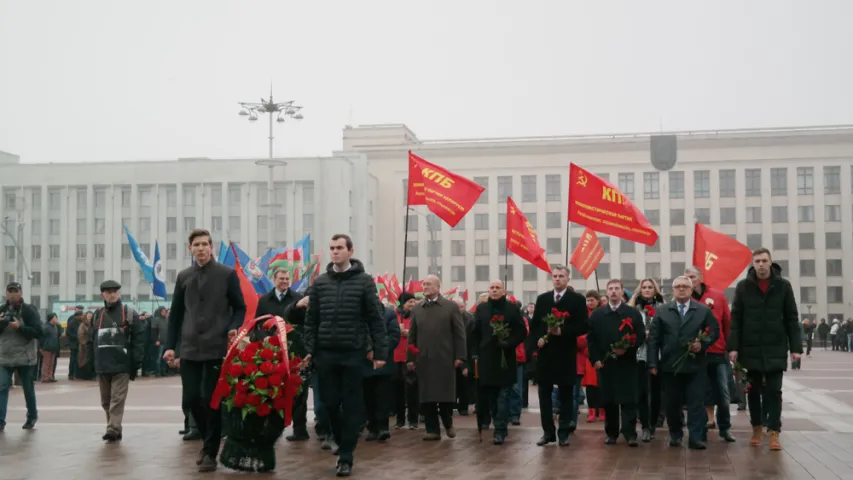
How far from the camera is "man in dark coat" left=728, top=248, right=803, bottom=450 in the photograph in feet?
36.0

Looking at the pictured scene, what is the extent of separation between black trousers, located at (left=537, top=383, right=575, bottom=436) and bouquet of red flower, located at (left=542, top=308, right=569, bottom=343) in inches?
23.2

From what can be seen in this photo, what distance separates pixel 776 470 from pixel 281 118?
37.5 m

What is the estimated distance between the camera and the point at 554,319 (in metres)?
11.7

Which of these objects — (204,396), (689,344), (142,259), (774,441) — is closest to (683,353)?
(689,344)

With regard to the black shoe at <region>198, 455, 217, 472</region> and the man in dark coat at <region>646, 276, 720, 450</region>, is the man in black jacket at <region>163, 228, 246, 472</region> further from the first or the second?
the man in dark coat at <region>646, 276, 720, 450</region>

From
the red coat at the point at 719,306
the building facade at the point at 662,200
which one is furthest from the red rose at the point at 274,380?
the building facade at the point at 662,200

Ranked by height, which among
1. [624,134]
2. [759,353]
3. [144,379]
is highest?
[624,134]

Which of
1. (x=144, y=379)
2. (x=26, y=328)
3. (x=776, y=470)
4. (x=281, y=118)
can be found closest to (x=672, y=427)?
(x=776, y=470)

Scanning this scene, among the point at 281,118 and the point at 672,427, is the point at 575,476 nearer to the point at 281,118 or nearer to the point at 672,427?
the point at 672,427

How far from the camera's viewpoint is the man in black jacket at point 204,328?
9.61m

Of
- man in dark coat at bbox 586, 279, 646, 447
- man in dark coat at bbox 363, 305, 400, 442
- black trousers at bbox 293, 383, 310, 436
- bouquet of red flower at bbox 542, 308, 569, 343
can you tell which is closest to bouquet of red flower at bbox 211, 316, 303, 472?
black trousers at bbox 293, 383, 310, 436

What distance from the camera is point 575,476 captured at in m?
9.27

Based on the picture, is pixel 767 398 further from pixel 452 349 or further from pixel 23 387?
pixel 23 387

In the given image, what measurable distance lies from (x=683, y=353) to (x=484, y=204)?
76.4 m
